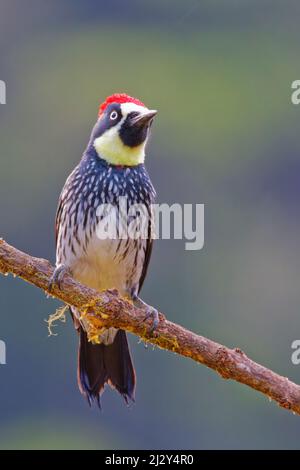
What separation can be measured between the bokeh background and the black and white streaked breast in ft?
38.7

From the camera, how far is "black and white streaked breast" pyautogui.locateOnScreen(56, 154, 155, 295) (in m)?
7.21

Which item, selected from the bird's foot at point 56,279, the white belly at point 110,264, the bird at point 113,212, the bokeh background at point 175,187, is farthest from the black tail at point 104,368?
the bokeh background at point 175,187

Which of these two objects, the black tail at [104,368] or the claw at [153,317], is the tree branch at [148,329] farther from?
the black tail at [104,368]

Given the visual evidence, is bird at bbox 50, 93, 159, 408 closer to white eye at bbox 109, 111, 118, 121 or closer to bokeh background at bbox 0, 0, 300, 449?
white eye at bbox 109, 111, 118, 121

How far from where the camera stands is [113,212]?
23.5 feet

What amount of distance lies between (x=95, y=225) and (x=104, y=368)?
0.85 m

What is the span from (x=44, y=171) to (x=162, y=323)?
21.0 metres

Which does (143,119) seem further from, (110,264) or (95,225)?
(110,264)

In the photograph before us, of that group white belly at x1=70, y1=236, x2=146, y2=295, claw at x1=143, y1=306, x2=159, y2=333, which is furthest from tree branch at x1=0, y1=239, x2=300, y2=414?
white belly at x1=70, y1=236, x2=146, y2=295

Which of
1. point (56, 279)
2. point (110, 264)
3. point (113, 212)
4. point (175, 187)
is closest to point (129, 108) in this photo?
point (113, 212)

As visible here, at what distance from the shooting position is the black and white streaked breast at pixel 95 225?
721 centimetres

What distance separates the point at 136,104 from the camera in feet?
24.0
